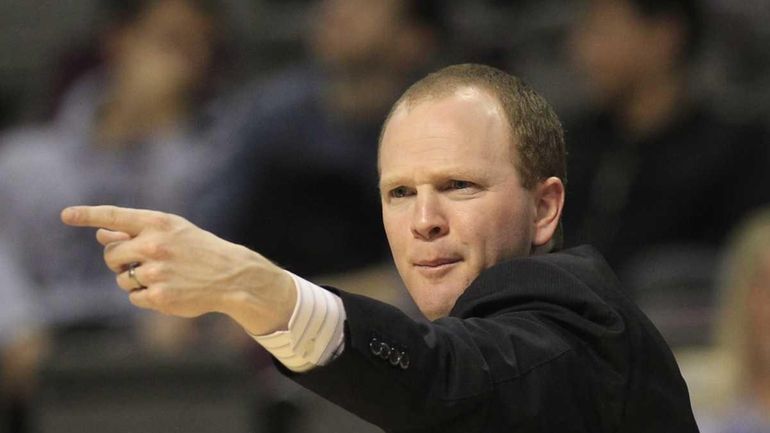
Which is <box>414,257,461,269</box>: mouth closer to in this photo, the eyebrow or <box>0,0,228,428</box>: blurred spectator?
the eyebrow

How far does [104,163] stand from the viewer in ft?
21.7

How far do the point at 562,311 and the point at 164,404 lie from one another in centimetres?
363

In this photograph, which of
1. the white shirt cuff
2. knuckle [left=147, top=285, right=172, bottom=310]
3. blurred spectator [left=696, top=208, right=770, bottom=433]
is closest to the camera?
knuckle [left=147, top=285, right=172, bottom=310]

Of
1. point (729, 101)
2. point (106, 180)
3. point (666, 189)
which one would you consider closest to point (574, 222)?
point (666, 189)

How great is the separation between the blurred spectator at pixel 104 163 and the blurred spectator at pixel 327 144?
0.86 ft

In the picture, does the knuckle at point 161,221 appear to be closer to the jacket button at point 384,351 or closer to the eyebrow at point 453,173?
the jacket button at point 384,351

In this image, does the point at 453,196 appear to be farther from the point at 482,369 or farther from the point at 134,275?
the point at 134,275

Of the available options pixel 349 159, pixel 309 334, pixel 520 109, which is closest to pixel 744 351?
pixel 349 159

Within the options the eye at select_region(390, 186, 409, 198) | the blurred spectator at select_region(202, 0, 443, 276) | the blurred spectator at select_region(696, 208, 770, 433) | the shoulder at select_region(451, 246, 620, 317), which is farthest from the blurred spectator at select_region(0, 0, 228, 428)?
the shoulder at select_region(451, 246, 620, 317)

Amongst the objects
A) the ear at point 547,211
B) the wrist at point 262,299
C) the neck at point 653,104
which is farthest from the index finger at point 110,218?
the neck at point 653,104

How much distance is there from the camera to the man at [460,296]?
82.5 inches

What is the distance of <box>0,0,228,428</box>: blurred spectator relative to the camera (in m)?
6.47

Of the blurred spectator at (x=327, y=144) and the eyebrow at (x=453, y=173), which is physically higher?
the eyebrow at (x=453, y=173)

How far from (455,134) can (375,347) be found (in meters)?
0.55
